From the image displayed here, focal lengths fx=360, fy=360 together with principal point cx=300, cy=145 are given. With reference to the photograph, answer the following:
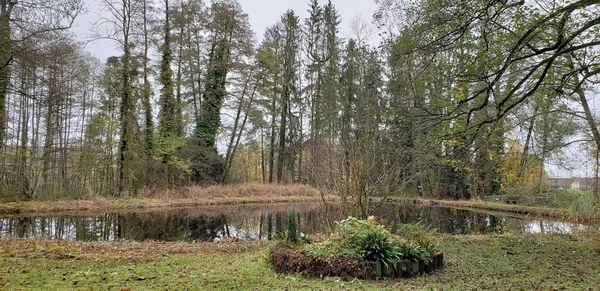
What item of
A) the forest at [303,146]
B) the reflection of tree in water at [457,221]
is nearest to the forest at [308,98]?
the forest at [303,146]

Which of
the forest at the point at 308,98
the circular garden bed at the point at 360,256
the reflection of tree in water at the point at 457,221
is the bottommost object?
the reflection of tree in water at the point at 457,221

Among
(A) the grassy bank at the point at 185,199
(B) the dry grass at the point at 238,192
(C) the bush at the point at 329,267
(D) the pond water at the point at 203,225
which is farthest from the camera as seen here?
(B) the dry grass at the point at 238,192

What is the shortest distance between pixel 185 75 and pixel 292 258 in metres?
19.4

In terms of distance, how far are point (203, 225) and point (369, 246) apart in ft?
28.2

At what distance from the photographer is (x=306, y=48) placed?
27.9 metres

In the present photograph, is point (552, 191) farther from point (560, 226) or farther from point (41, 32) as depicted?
point (41, 32)

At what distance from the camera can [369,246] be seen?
5.12 m

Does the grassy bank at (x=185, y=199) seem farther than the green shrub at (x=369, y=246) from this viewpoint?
Yes

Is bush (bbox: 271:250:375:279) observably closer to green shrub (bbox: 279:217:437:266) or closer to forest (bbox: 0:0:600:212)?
green shrub (bbox: 279:217:437:266)

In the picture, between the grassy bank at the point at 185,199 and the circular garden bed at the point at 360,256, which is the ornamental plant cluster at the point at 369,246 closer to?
the circular garden bed at the point at 360,256

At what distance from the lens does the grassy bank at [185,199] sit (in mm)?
13258

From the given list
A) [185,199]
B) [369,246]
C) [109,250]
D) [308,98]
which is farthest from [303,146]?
[369,246]

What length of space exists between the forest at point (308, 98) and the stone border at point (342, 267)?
256cm

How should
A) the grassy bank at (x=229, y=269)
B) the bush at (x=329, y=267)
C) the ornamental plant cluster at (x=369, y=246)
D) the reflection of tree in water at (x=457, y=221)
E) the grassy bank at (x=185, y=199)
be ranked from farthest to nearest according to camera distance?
the grassy bank at (x=185, y=199) → the reflection of tree in water at (x=457, y=221) → the ornamental plant cluster at (x=369, y=246) → the bush at (x=329, y=267) → the grassy bank at (x=229, y=269)
